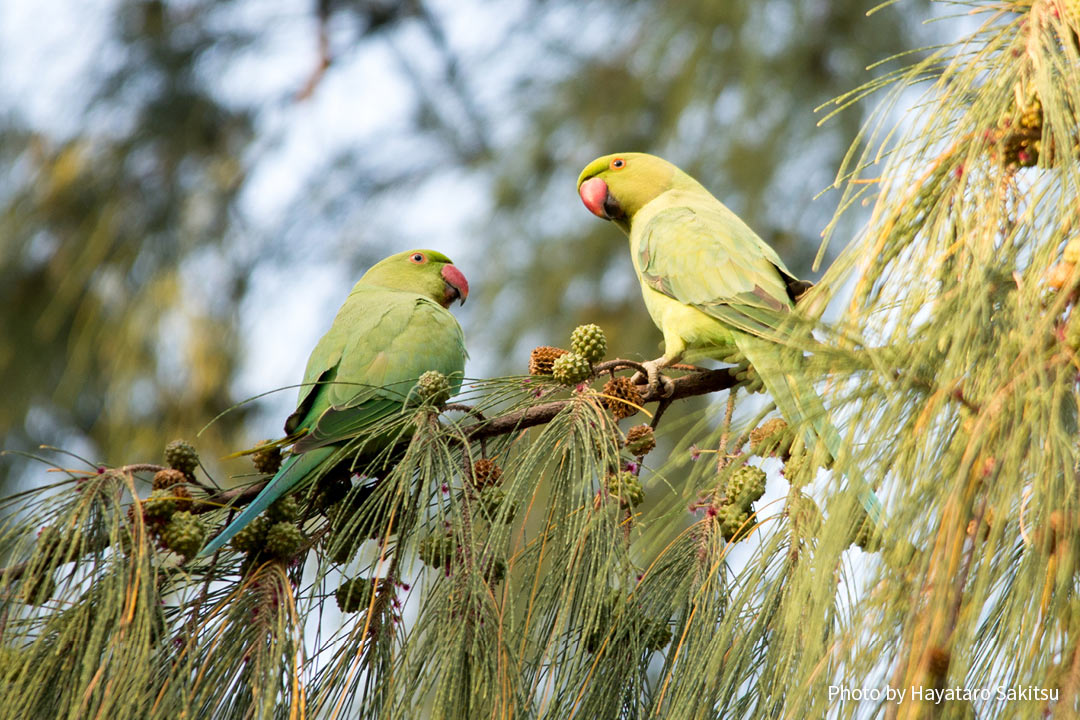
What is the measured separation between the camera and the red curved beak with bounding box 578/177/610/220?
114 inches

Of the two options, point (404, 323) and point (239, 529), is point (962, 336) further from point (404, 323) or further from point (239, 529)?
point (404, 323)

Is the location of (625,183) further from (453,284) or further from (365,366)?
(365,366)

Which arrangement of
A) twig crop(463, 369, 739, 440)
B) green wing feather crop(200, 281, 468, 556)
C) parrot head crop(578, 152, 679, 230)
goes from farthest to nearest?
parrot head crop(578, 152, 679, 230) < green wing feather crop(200, 281, 468, 556) < twig crop(463, 369, 739, 440)

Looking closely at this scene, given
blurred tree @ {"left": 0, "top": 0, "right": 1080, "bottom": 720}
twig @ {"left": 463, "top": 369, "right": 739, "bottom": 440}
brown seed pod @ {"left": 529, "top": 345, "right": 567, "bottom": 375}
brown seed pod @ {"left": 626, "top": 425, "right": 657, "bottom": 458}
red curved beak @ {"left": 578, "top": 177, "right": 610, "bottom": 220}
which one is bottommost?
blurred tree @ {"left": 0, "top": 0, "right": 1080, "bottom": 720}

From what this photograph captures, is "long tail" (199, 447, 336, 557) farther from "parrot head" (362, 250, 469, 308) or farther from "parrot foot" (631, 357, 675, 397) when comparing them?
"parrot head" (362, 250, 469, 308)

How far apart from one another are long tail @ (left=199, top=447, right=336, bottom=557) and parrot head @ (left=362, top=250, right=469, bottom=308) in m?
1.30

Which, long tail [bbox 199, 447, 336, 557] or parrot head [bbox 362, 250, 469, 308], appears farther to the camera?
parrot head [bbox 362, 250, 469, 308]

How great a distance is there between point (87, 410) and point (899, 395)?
4.77 metres

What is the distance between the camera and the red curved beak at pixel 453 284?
2.98m

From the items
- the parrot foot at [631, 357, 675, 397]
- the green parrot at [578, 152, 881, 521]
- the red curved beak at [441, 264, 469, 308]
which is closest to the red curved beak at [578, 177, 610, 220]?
the green parrot at [578, 152, 881, 521]

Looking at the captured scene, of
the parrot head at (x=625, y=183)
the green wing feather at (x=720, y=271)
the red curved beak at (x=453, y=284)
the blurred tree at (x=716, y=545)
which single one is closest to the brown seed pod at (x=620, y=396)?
the blurred tree at (x=716, y=545)

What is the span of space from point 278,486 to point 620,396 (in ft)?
1.85

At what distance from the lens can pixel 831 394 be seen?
1061mm

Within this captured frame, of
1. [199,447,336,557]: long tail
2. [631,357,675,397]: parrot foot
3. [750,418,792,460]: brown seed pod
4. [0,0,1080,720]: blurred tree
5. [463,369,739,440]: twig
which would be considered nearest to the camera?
[0,0,1080,720]: blurred tree
